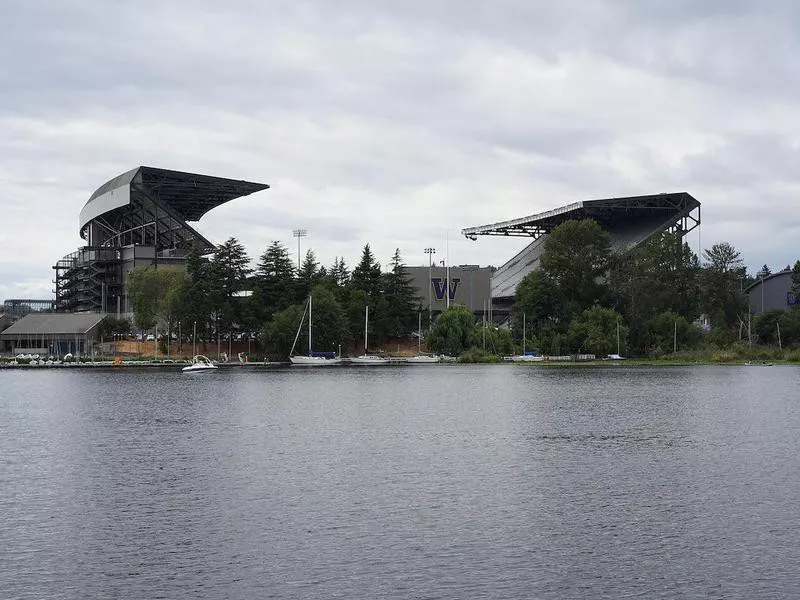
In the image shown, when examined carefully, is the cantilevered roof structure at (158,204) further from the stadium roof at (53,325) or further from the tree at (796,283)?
the tree at (796,283)

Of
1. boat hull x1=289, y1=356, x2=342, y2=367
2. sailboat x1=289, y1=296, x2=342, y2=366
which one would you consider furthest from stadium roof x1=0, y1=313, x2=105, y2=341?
boat hull x1=289, y1=356, x2=342, y2=367

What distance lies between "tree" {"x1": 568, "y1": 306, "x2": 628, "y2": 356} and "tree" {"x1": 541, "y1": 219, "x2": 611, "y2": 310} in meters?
4.99

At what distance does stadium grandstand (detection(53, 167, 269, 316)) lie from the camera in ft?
543

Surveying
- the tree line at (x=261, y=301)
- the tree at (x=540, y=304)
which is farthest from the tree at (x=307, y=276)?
the tree at (x=540, y=304)

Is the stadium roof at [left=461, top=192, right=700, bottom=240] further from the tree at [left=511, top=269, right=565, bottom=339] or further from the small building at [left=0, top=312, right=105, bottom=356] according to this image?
the small building at [left=0, top=312, right=105, bottom=356]

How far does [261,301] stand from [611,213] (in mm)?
71532

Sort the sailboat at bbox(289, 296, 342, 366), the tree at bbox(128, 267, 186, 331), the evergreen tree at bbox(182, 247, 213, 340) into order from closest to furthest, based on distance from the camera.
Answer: the sailboat at bbox(289, 296, 342, 366) < the evergreen tree at bbox(182, 247, 213, 340) < the tree at bbox(128, 267, 186, 331)

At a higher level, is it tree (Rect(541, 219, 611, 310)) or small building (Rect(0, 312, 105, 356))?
tree (Rect(541, 219, 611, 310))

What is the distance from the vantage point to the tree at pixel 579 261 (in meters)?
140

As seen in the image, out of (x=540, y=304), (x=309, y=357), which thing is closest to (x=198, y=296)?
(x=309, y=357)

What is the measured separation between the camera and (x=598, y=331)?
5236 inches

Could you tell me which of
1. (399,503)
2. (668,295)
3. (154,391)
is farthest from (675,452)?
(668,295)

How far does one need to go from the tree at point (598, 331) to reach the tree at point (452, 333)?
581 inches

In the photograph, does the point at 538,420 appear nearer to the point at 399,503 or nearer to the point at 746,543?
the point at 399,503
